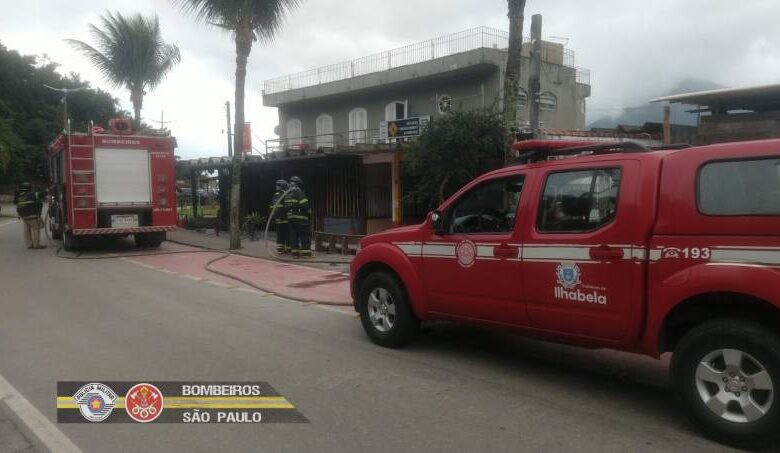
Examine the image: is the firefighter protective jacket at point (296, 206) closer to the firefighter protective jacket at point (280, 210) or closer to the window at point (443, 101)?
the firefighter protective jacket at point (280, 210)

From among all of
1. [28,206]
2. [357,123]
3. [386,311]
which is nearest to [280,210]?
[28,206]

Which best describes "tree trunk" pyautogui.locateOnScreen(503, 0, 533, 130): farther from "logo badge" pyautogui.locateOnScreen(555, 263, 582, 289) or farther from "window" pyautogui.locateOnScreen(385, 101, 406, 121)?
"window" pyautogui.locateOnScreen(385, 101, 406, 121)

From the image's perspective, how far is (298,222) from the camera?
1332 centimetres

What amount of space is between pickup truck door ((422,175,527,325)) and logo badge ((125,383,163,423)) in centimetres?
253

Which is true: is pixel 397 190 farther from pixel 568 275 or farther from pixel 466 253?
pixel 568 275

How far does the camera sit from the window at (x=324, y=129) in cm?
2683

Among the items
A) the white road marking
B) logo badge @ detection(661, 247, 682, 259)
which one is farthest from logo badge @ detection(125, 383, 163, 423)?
logo badge @ detection(661, 247, 682, 259)

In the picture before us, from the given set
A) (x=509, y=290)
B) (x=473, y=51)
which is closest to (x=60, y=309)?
(x=509, y=290)

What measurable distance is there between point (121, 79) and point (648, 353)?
25.9 meters

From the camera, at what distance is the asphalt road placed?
3.94 m

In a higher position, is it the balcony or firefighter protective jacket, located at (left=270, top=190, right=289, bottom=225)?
the balcony

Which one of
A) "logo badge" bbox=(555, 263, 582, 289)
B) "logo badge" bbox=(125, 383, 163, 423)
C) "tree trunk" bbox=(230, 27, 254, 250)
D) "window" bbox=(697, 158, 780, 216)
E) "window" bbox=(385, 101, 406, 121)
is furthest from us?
"window" bbox=(385, 101, 406, 121)

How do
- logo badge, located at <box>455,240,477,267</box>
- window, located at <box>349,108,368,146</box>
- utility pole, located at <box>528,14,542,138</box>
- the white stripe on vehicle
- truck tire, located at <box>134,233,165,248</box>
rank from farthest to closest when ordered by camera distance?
window, located at <box>349,108,368,146</box> → truck tire, located at <box>134,233,165,248</box> → utility pole, located at <box>528,14,542,138</box> → logo badge, located at <box>455,240,477,267</box> → the white stripe on vehicle

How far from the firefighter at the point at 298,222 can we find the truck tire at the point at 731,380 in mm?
10145
